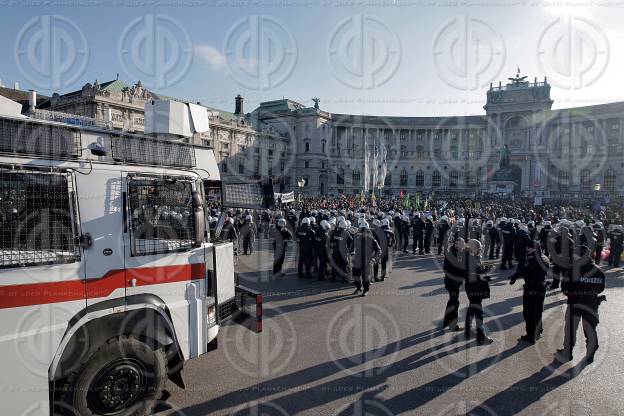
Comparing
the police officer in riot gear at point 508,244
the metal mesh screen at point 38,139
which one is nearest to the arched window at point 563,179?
the police officer in riot gear at point 508,244


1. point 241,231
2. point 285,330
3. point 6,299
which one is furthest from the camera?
point 241,231

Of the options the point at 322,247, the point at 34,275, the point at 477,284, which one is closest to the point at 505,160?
the point at 322,247

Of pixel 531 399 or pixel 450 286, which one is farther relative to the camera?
pixel 450 286

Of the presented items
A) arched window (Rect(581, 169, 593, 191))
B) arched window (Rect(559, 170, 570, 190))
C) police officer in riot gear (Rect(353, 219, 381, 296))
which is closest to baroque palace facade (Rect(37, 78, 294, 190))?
police officer in riot gear (Rect(353, 219, 381, 296))

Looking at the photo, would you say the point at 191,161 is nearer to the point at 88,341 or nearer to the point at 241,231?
the point at 88,341

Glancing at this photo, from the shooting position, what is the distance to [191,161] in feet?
17.7

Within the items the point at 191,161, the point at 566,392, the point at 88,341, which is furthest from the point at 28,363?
the point at 566,392

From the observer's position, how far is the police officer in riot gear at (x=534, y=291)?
→ 7.71 m

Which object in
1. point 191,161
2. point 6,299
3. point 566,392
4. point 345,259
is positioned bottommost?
point 566,392

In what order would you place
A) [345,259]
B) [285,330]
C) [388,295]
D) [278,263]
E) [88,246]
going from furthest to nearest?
[278,263]
[345,259]
[388,295]
[285,330]
[88,246]

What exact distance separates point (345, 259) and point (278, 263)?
8.69 feet

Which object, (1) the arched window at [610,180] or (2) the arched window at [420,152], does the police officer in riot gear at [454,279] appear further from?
(2) the arched window at [420,152]

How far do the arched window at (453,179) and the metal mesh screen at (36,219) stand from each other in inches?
3633

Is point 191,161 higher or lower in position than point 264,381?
higher
